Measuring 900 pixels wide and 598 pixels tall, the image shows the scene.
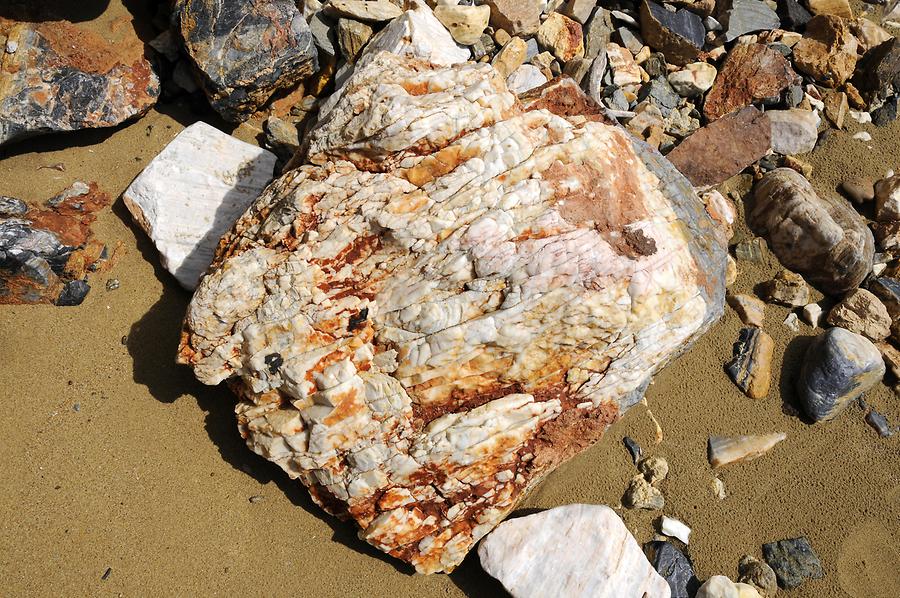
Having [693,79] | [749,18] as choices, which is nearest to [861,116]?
[749,18]

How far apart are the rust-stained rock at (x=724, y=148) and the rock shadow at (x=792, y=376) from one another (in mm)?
1203

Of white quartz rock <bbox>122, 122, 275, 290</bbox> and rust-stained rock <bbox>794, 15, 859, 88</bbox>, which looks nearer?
white quartz rock <bbox>122, 122, 275, 290</bbox>

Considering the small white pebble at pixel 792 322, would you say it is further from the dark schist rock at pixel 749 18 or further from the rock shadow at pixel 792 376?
the dark schist rock at pixel 749 18

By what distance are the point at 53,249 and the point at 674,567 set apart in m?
3.85

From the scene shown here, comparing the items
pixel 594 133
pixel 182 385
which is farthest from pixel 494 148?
pixel 182 385

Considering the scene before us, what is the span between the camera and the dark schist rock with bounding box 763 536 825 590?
370 cm

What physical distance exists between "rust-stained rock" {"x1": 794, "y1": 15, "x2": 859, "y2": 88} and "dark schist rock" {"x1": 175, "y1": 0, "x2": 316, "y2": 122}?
3915 millimetres

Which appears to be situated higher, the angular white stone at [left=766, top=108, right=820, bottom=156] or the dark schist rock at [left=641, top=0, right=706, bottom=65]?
the dark schist rock at [left=641, top=0, right=706, bottom=65]

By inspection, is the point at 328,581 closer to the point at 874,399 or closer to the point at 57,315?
the point at 57,315

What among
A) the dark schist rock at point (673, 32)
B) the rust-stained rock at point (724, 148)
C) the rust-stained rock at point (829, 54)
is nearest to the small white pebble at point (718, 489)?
the rust-stained rock at point (724, 148)

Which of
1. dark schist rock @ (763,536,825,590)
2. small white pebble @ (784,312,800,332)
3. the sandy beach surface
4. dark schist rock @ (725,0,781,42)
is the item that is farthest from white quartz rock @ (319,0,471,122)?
dark schist rock @ (763,536,825,590)

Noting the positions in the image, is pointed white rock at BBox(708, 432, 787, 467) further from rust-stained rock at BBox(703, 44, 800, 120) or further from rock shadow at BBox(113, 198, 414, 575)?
rust-stained rock at BBox(703, 44, 800, 120)

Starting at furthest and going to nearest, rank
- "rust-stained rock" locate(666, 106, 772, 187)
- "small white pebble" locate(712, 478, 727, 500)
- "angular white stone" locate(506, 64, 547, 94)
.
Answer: "angular white stone" locate(506, 64, 547, 94)
"rust-stained rock" locate(666, 106, 772, 187)
"small white pebble" locate(712, 478, 727, 500)

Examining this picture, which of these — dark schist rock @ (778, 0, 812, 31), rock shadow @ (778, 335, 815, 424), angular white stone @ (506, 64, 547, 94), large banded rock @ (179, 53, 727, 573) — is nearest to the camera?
large banded rock @ (179, 53, 727, 573)
